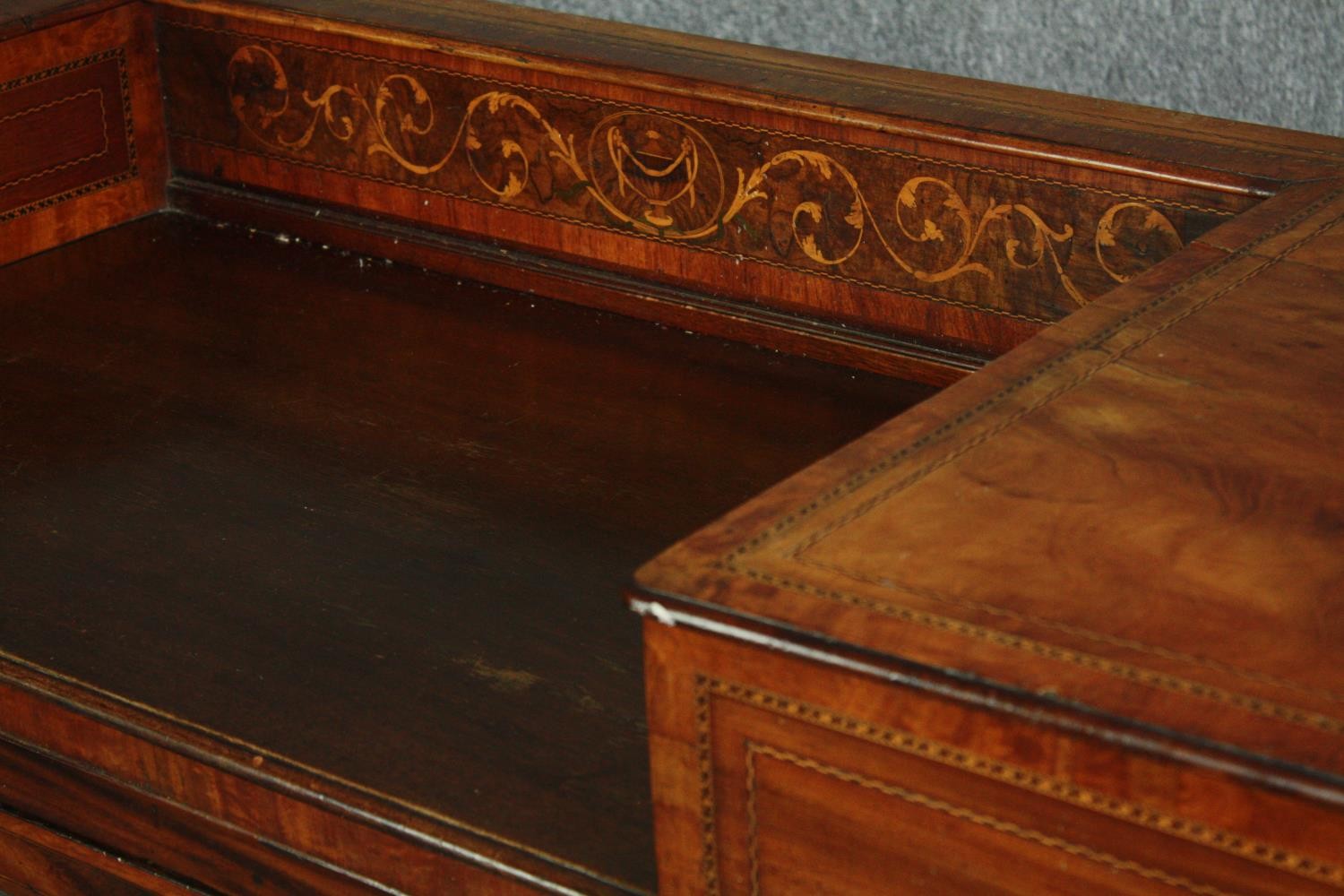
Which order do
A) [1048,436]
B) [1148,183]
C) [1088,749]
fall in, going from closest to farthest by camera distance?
[1088,749], [1048,436], [1148,183]

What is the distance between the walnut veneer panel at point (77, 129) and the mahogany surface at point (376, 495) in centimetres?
6

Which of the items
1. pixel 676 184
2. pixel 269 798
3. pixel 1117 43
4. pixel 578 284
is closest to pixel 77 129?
pixel 578 284

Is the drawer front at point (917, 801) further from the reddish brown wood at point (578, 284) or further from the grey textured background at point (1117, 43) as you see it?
the grey textured background at point (1117, 43)

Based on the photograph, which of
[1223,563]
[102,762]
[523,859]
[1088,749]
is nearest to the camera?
[1088,749]

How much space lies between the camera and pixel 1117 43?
342 centimetres

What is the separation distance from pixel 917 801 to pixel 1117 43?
95.9 inches

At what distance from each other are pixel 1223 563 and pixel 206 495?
131 centimetres

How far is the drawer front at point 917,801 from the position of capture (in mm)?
1154

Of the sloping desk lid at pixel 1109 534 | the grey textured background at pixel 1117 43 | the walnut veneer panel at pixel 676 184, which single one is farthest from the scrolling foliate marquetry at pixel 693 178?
the grey textured background at pixel 1117 43

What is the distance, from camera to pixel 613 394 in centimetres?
242

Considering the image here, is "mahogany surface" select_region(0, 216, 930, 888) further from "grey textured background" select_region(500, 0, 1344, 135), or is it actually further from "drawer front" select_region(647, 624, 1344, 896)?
"grey textured background" select_region(500, 0, 1344, 135)

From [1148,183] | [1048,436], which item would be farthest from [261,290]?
[1048,436]

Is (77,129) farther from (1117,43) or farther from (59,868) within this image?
A: (1117,43)

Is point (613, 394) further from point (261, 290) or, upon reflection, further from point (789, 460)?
point (261, 290)
